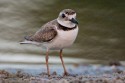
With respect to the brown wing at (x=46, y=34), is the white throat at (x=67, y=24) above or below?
above

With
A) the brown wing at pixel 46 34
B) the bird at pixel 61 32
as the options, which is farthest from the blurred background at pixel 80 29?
the bird at pixel 61 32

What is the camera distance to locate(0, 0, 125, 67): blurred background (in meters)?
12.1

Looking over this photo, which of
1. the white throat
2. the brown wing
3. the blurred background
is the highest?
the blurred background

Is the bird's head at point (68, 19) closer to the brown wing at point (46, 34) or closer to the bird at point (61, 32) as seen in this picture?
the bird at point (61, 32)

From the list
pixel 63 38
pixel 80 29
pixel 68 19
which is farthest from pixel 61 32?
pixel 80 29

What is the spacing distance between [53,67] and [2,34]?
8.23 feet

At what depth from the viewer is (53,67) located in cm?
1120

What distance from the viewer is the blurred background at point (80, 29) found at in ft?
39.8

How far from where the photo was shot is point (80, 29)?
545 inches

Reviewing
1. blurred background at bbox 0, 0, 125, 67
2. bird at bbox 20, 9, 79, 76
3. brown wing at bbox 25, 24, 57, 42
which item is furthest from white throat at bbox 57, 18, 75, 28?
blurred background at bbox 0, 0, 125, 67

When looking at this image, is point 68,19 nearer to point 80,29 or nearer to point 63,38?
point 63,38

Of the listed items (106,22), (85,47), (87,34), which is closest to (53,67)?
(85,47)

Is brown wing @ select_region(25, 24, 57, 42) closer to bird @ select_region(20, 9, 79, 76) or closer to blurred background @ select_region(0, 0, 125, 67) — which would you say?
bird @ select_region(20, 9, 79, 76)

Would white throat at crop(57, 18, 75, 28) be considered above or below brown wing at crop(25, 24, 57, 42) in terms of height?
above
